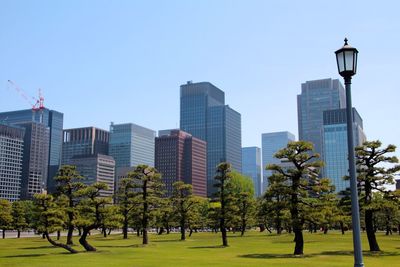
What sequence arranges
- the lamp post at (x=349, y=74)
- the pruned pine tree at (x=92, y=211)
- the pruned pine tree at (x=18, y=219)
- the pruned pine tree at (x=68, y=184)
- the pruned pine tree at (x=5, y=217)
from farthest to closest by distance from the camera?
the pruned pine tree at (x=18, y=219)
the pruned pine tree at (x=5, y=217)
the pruned pine tree at (x=68, y=184)
the pruned pine tree at (x=92, y=211)
the lamp post at (x=349, y=74)

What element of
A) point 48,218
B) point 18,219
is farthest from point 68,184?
point 18,219

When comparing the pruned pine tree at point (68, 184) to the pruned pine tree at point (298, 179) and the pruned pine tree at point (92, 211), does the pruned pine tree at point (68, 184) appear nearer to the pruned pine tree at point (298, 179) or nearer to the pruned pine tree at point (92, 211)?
the pruned pine tree at point (92, 211)

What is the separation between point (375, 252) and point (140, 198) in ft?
124

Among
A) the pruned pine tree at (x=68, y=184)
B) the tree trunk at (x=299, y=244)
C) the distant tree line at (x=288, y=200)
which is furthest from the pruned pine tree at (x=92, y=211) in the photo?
the tree trunk at (x=299, y=244)

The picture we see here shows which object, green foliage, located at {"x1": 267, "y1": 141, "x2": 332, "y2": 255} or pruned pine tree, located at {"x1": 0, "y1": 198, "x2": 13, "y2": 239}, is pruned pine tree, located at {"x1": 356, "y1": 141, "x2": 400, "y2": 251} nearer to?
green foliage, located at {"x1": 267, "y1": 141, "x2": 332, "y2": 255}

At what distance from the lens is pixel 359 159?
154 ft

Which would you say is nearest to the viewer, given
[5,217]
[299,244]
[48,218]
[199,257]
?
[199,257]

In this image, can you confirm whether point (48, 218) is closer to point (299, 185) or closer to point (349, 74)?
point (299, 185)

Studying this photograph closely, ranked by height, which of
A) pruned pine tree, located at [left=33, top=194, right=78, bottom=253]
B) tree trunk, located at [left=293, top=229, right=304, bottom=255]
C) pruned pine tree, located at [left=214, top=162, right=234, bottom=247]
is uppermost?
pruned pine tree, located at [left=214, top=162, right=234, bottom=247]

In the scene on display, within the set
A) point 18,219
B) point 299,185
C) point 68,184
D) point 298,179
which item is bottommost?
point 18,219

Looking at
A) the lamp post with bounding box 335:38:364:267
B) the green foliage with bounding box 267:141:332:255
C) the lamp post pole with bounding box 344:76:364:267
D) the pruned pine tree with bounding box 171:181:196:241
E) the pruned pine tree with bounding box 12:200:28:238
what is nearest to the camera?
the lamp post pole with bounding box 344:76:364:267

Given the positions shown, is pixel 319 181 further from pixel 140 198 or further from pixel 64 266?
pixel 140 198

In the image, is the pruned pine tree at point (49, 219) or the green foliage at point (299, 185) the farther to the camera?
the pruned pine tree at point (49, 219)

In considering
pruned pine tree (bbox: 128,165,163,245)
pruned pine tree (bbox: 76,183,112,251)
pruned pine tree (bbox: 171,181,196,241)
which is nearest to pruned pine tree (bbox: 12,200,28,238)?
pruned pine tree (bbox: 171,181,196,241)
